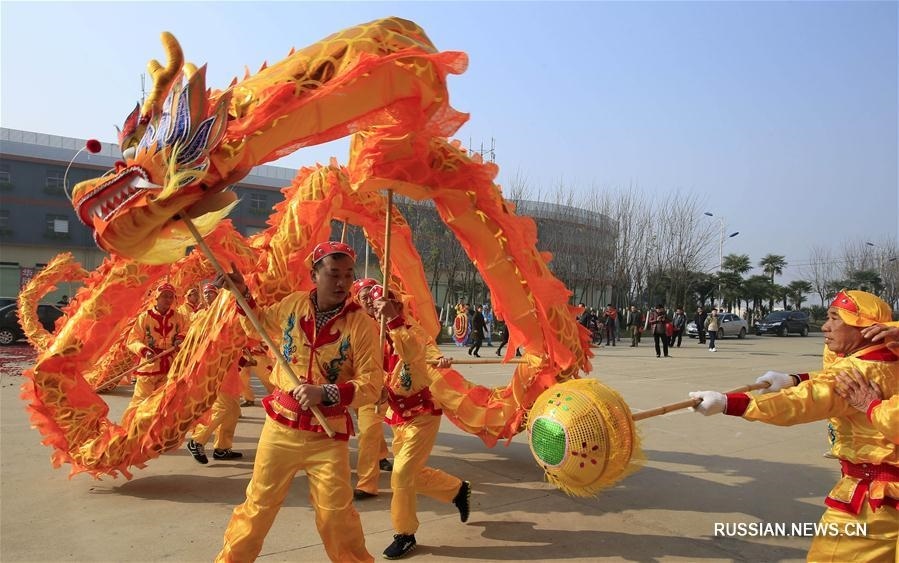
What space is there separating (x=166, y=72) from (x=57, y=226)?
100 ft

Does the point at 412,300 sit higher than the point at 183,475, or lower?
higher

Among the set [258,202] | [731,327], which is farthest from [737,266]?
[258,202]

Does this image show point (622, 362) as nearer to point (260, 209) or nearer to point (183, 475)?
point (183, 475)

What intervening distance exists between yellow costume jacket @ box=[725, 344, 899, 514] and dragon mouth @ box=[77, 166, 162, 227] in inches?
117

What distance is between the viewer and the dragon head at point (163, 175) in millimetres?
3160

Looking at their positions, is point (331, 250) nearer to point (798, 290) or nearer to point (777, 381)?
point (777, 381)

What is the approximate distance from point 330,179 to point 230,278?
2.12 meters

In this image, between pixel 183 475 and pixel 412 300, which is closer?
pixel 183 475

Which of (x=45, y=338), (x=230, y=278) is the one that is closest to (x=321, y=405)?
(x=230, y=278)

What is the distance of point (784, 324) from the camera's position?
30.0 metres

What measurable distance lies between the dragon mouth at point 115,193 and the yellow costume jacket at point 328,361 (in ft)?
3.11

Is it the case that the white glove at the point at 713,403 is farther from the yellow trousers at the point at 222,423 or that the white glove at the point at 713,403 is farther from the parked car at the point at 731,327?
the parked car at the point at 731,327

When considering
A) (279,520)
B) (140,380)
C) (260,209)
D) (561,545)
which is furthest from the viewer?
(260,209)

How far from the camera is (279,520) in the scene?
13.9 feet
